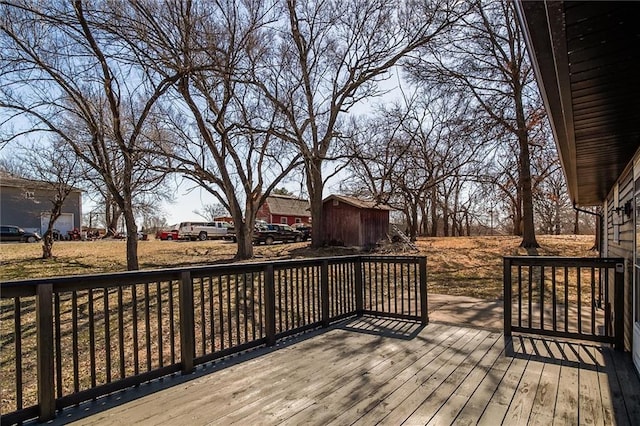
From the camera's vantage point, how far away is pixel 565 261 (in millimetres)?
3791

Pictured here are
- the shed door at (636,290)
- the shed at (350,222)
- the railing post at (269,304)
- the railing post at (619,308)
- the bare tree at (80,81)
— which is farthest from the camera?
the shed at (350,222)

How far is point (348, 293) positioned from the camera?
5176 millimetres

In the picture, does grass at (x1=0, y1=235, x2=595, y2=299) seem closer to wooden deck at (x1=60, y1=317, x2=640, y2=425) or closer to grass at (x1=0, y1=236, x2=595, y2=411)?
grass at (x1=0, y1=236, x2=595, y2=411)

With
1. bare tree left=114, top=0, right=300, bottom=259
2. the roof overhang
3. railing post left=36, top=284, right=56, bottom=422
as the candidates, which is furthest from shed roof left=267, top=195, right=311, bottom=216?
railing post left=36, top=284, right=56, bottom=422

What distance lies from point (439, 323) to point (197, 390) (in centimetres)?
305

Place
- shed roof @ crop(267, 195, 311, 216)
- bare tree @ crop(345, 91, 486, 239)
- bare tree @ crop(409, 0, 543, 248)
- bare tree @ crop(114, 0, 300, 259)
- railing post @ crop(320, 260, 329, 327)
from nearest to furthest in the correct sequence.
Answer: railing post @ crop(320, 260, 329, 327)
bare tree @ crop(114, 0, 300, 259)
bare tree @ crop(345, 91, 486, 239)
bare tree @ crop(409, 0, 543, 248)
shed roof @ crop(267, 195, 311, 216)

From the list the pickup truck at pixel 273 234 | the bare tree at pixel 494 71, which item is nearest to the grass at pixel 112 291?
the bare tree at pixel 494 71

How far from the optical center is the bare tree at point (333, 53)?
1190 centimetres

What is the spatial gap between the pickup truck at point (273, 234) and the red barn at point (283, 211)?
10453mm

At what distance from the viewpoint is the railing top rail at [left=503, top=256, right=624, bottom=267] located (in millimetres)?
3627

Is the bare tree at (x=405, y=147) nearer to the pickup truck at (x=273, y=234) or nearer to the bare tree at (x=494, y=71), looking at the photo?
the bare tree at (x=494, y=71)

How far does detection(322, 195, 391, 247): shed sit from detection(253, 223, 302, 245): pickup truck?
149 inches

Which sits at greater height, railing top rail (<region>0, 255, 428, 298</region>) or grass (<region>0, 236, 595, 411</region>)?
railing top rail (<region>0, 255, 428, 298</region>)

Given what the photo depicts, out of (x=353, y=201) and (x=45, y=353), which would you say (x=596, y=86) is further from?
(x=353, y=201)
